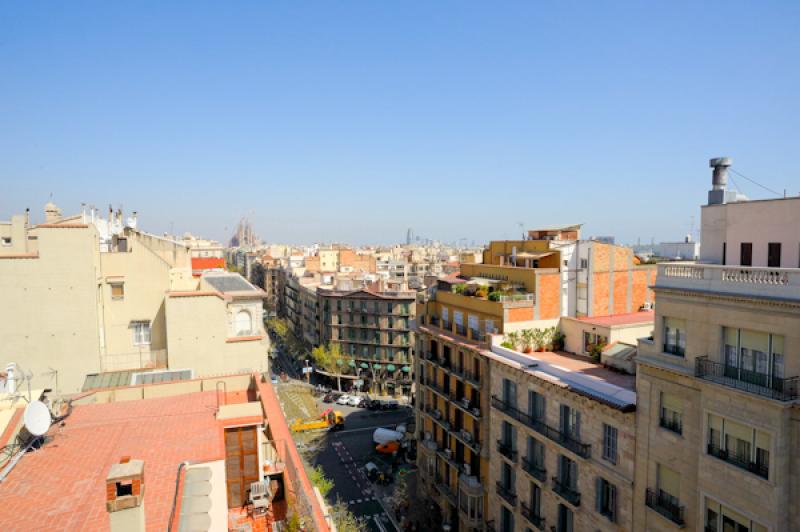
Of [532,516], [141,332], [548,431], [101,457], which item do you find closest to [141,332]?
[141,332]

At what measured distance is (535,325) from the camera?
34.1m

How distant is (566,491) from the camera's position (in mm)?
26562

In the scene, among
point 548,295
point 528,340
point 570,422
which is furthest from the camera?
point 548,295

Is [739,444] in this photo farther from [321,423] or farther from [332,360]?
[332,360]

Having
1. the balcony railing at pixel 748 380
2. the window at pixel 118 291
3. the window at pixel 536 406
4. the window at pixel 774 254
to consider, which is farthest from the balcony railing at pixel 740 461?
the window at pixel 118 291

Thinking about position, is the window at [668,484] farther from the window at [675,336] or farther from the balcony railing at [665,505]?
the window at [675,336]

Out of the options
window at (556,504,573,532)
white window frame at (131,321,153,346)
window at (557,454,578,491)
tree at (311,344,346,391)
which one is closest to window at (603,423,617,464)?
window at (557,454,578,491)

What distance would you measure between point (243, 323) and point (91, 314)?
41.2 feet

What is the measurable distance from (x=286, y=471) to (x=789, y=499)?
54.3 feet

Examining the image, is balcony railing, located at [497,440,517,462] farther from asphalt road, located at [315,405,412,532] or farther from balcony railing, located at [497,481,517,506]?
asphalt road, located at [315,405,412,532]

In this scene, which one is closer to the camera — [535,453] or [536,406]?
[536,406]

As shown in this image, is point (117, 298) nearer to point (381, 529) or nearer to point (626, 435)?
point (626, 435)

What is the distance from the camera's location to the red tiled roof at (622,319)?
3181cm

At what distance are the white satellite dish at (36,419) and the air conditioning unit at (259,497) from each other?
19.9ft
